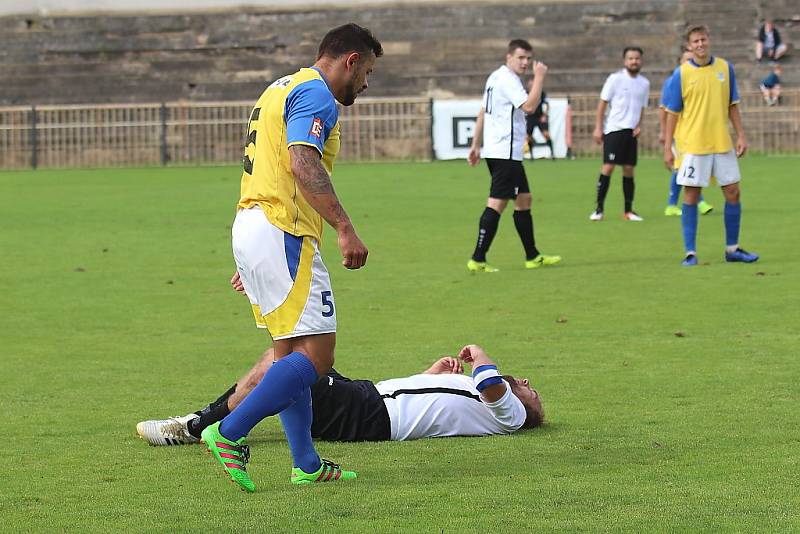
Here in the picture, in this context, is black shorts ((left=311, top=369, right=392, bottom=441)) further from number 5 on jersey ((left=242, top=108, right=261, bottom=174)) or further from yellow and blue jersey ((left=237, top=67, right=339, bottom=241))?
number 5 on jersey ((left=242, top=108, right=261, bottom=174))

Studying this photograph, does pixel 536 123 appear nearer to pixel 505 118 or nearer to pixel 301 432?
pixel 505 118

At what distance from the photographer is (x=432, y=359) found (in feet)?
30.0

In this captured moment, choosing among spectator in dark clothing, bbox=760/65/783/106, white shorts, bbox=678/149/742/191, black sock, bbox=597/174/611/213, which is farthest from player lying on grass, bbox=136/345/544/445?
spectator in dark clothing, bbox=760/65/783/106

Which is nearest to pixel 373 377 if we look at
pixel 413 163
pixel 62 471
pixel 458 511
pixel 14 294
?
pixel 62 471

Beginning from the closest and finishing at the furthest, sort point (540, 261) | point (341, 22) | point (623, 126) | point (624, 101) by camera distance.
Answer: point (540, 261), point (623, 126), point (624, 101), point (341, 22)

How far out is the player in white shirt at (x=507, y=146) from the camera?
44.7 feet

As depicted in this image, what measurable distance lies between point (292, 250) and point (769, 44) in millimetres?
30264

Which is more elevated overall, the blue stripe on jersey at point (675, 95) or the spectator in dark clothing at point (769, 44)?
the spectator in dark clothing at point (769, 44)

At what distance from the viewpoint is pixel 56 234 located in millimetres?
17406

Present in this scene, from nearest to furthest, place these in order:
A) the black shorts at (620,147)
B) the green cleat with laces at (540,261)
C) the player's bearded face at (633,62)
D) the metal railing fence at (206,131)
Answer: the green cleat with laces at (540,261), the black shorts at (620,147), the player's bearded face at (633,62), the metal railing fence at (206,131)

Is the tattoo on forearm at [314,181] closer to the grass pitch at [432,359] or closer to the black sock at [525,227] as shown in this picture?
the grass pitch at [432,359]

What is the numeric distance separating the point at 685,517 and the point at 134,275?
944cm

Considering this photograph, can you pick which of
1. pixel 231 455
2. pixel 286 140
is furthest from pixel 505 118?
pixel 231 455

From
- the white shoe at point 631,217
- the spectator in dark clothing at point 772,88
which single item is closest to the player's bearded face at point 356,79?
the white shoe at point 631,217
